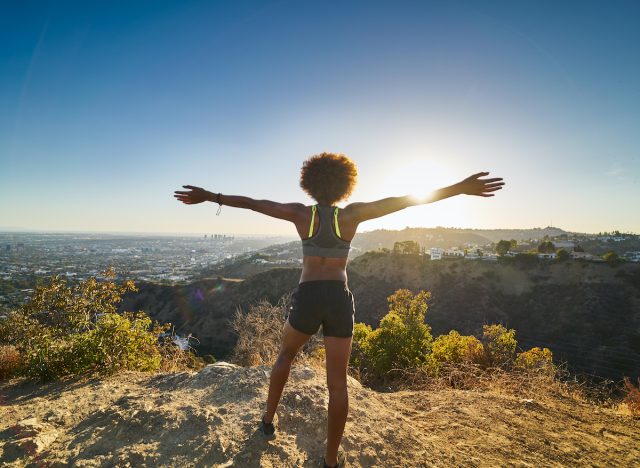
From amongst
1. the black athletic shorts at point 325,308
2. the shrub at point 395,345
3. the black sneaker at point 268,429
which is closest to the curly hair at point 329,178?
the black athletic shorts at point 325,308

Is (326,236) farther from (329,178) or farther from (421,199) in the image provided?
(421,199)

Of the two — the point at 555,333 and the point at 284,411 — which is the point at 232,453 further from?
the point at 555,333

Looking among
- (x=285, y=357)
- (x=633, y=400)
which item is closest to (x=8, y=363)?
(x=285, y=357)

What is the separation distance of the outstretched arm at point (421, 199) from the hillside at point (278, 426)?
1976mm

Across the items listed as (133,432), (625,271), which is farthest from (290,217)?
(625,271)

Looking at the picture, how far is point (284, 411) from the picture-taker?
10.3 ft

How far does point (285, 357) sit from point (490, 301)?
50.2 m

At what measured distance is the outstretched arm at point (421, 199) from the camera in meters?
2.35

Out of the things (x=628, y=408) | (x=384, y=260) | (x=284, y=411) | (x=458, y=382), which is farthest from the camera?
(x=384, y=260)

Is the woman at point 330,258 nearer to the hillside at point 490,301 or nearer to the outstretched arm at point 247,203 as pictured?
the outstretched arm at point 247,203

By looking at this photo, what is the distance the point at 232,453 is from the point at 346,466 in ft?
2.91

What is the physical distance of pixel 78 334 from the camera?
5.12 meters

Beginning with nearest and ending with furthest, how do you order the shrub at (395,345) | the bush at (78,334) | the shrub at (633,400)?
the shrub at (633,400), the bush at (78,334), the shrub at (395,345)

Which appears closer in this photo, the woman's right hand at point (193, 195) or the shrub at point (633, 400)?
the woman's right hand at point (193, 195)
